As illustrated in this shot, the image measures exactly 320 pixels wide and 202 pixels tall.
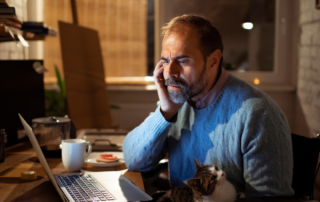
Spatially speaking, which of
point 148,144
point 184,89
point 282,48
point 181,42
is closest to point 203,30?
point 181,42

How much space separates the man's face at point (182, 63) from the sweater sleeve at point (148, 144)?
0.11 m

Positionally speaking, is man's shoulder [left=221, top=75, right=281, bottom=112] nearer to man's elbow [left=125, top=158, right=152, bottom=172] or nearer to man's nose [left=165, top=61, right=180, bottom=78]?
man's nose [left=165, top=61, right=180, bottom=78]

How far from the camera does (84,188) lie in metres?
1.04

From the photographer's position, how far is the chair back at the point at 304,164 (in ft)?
3.82

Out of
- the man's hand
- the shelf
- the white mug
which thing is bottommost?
the white mug

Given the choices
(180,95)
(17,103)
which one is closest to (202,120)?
(180,95)

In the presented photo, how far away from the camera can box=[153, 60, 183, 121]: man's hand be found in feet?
4.29

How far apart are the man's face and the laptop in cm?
38

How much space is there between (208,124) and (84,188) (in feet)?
1.81

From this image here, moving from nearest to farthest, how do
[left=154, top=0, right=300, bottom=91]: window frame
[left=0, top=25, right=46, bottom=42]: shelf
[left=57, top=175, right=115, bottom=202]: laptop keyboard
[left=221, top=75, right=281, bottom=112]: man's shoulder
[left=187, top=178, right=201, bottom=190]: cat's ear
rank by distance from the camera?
[left=57, top=175, right=115, bottom=202]: laptop keyboard
[left=187, top=178, right=201, bottom=190]: cat's ear
[left=221, top=75, right=281, bottom=112]: man's shoulder
[left=0, top=25, right=46, bottom=42]: shelf
[left=154, top=0, right=300, bottom=91]: window frame

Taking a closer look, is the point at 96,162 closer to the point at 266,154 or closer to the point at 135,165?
the point at 135,165

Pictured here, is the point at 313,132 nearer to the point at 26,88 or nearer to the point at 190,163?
the point at 190,163

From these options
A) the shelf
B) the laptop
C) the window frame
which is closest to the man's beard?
the laptop

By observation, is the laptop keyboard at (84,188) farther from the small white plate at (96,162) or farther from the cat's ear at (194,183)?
the cat's ear at (194,183)
